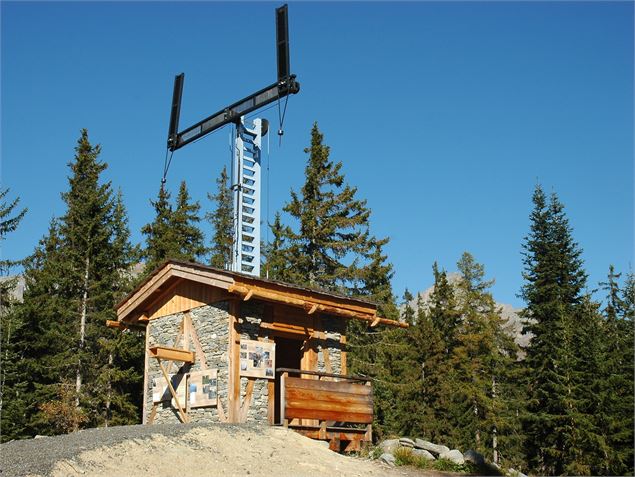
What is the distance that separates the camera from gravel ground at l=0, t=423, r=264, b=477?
11909 mm

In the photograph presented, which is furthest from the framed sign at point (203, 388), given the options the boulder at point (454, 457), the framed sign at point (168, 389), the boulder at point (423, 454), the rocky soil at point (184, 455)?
the boulder at point (454, 457)

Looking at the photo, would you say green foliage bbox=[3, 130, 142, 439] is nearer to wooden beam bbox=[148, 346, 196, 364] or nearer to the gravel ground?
wooden beam bbox=[148, 346, 196, 364]

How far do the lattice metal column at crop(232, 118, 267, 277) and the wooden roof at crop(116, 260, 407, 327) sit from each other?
1933 millimetres

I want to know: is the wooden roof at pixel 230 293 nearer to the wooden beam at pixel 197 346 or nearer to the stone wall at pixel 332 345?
the stone wall at pixel 332 345

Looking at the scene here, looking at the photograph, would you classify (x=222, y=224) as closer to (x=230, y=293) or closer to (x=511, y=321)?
(x=230, y=293)

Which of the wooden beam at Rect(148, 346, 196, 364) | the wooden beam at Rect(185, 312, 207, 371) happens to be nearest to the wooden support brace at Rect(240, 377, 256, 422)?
the wooden beam at Rect(185, 312, 207, 371)

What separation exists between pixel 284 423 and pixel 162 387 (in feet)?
15.6

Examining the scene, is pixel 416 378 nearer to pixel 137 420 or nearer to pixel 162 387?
pixel 137 420

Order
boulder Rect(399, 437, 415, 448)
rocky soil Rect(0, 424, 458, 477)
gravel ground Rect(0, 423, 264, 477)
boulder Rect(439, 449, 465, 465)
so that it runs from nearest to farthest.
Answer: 1. gravel ground Rect(0, 423, 264, 477)
2. rocky soil Rect(0, 424, 458, 477)
3. boulder Rect(439, 449, 465, 465)
4. boulder Rect(399, 437, 415, 448)

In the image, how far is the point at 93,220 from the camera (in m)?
34.8

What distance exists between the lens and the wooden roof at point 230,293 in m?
18.7

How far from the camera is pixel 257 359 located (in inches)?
756

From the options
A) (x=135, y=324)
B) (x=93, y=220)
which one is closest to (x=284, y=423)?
(x=135, y=324)

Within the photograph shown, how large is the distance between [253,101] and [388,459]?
11901 millimetres
